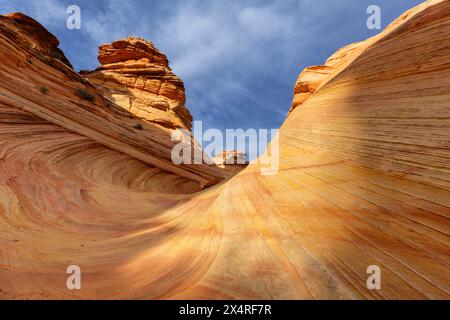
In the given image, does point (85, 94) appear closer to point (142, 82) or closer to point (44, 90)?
point (44, 90)

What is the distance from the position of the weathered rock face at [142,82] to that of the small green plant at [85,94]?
6.39m

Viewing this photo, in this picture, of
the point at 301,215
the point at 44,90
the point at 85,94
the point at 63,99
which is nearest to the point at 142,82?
the point at 85,94

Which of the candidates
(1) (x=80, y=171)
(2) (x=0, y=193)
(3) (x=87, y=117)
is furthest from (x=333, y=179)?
(3) (x=87, y=117)

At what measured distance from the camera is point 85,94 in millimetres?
10867

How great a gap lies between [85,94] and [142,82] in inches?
491

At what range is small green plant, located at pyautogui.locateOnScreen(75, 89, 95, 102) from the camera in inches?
422

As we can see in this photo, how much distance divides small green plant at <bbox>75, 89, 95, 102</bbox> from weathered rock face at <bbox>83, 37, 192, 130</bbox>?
6387 millimetres

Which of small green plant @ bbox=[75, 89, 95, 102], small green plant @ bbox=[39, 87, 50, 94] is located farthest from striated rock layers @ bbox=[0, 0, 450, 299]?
small green plant @ bbox=[75, 89, 95, 102]

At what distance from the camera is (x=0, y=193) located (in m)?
3.93

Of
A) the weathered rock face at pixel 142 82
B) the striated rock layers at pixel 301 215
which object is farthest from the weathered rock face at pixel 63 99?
the weathered rock face at pixel 142 82

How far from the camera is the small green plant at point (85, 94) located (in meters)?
10.7

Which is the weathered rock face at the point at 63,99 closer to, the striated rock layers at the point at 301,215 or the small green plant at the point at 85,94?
the small green plant at the point at 85,94

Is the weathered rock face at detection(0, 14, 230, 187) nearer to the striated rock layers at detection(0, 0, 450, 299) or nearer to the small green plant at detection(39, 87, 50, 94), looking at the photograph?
the small green plant at detection(39, 87, 50, 94)
